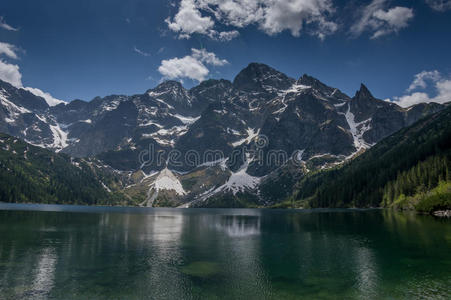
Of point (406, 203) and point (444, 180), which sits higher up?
point (444, 180)

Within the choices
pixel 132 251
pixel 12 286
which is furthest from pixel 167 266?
pixel 12 286

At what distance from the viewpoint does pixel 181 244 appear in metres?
69.8

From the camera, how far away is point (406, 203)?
176 metres

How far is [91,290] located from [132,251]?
1002 inches

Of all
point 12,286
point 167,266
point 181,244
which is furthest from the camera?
point 181,244

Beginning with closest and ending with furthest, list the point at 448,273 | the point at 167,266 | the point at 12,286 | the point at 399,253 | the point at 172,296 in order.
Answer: the point at 172,296, the point at 12,286, the point at 448,273, the point at 167,266, the point at 399,253

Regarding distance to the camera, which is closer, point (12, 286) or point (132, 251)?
point (12, 286)

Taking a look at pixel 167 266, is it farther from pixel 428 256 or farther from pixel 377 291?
pixel 428 256

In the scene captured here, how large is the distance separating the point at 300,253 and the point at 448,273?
76.9 ft

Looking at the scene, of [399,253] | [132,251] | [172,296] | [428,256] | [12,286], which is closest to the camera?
[172,296]

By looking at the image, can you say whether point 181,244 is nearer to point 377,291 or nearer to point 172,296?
point 172,296

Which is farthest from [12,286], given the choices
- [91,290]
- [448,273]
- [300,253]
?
[448,273]

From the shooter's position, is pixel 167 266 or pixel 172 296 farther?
pixel 167 266

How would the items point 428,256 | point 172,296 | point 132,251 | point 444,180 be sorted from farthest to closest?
point 444,180, point 132,251, point 428,256, point 172,296
